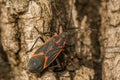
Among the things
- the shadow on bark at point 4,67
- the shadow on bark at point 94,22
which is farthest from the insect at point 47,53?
the shadow on bark at point 4,67

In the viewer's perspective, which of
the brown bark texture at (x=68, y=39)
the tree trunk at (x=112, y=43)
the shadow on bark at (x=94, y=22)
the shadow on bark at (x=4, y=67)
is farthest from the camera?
the shadow on bark at (x=94, y=22)

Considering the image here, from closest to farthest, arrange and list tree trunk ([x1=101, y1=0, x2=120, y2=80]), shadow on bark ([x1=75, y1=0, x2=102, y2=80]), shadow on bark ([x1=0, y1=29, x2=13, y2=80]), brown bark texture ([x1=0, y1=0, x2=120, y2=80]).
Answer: brown bark texture ([x1=0, y1=0, x2=120, y2=80]) → tree trunk ([x1=101, y1=0, x2=120, y2=80]) → shadow on bark ([x1=0, y1=29, x2=13, y2=80]) → shadow on bark ([x1=75, y1=0, x2=102, y2=80])

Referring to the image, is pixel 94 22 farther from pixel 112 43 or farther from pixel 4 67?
pixel 4 67

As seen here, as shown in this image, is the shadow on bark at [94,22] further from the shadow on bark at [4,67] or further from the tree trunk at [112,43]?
the shadow on bark at [4,67]

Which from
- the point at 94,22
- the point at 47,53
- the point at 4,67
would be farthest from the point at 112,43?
the point at 4,67

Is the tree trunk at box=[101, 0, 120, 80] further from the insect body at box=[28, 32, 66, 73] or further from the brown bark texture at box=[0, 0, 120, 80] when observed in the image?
the insect body at box=[28, 32, 66, 73]

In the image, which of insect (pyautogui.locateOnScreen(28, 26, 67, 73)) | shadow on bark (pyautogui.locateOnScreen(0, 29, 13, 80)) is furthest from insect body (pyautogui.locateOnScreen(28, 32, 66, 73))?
shadow on bark (pyautogui.locateOnScreen(0, 29, 13, 80))
